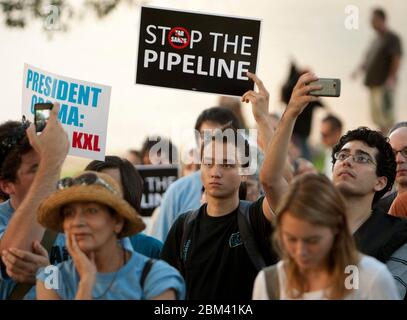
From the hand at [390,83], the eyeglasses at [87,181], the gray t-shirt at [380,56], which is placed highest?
the gray t-shirt at [380,56]

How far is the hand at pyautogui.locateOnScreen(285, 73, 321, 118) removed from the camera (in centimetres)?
589

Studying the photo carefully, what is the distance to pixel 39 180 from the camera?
5879 millimetres

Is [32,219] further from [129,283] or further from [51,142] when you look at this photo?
[129,283]

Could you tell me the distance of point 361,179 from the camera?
6438mm

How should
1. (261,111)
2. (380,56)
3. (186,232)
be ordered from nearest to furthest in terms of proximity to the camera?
(261,111), (186,232), (380,56)

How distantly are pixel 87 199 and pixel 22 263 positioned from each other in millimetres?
612

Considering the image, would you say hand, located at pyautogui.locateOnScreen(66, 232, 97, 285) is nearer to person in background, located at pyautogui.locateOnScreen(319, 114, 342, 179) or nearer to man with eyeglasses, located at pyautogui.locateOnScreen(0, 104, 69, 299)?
man with eyeglasses, located at pyautogui.locateOnScreen(0, 104, 69, 299)

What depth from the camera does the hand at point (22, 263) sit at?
19.2 ft

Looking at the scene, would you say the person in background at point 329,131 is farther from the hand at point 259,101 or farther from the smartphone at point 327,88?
the smartphone at point 327,88

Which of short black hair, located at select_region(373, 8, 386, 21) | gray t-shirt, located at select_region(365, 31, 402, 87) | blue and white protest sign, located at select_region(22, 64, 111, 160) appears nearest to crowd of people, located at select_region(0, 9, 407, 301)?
blue and white protest sign, located at select_region(22, 64, 111, 160)

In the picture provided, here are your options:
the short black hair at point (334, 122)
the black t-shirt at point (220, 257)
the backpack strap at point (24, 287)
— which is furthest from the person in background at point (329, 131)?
the backpack strap at point (24, 287)

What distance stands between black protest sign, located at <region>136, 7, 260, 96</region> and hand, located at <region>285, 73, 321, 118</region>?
33.8 inches

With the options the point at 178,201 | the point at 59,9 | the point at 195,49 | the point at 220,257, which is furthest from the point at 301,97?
the point at 59,9
